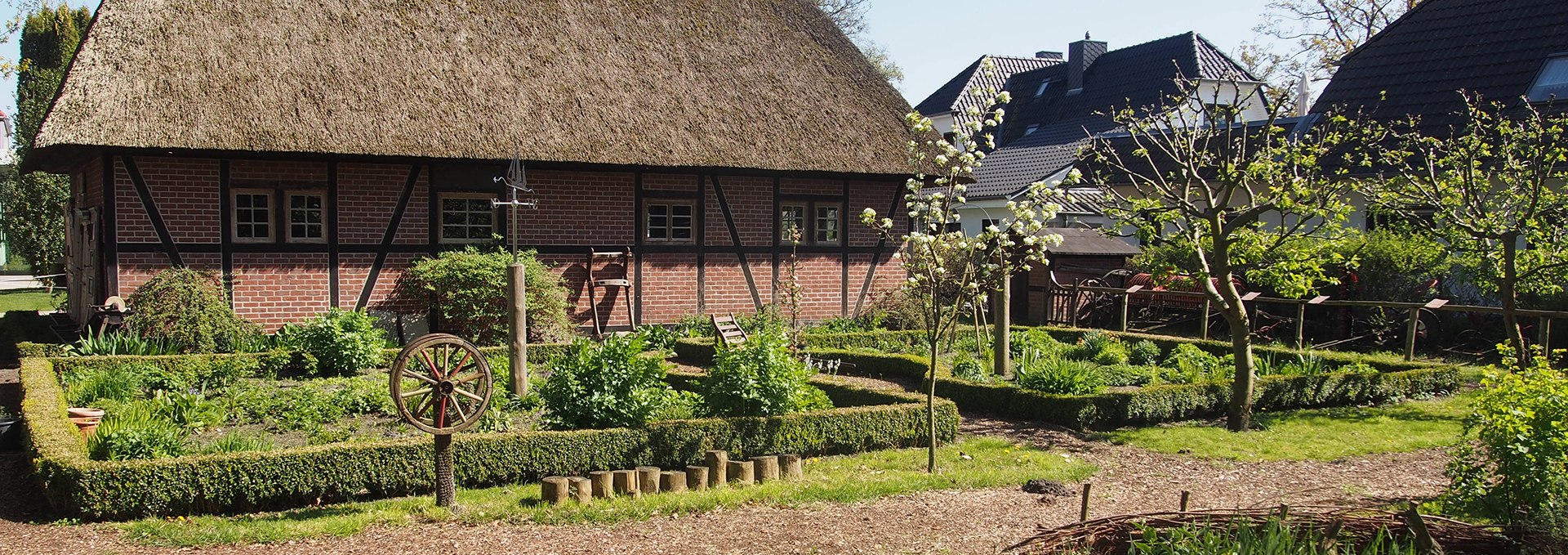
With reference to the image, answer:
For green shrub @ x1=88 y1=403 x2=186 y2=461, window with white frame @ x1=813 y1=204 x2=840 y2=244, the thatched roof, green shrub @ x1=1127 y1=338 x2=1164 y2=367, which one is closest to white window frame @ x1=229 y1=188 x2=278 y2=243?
the thatched roof

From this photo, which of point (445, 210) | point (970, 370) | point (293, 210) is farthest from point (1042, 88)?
point (293, 210)

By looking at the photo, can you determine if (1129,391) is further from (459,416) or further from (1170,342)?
(459,416)

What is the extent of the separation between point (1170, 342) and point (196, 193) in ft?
38.7

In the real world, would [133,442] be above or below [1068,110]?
below

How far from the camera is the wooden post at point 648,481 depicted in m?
7.15

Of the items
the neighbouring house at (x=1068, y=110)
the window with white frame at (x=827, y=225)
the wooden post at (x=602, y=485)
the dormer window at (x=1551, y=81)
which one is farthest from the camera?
the neighbouring house at (x=1068, y=110)

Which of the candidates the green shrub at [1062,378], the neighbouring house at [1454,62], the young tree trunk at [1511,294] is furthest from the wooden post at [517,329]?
the neighbouring house at [1454,62]

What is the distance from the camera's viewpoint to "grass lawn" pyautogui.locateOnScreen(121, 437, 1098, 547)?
247 inches

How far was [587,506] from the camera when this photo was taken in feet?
21.9

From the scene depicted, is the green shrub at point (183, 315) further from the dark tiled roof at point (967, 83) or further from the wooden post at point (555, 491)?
the dark tiled roof at point (967, 83)

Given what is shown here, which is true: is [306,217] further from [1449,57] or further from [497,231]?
[1449,57]

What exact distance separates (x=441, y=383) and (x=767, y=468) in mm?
2176

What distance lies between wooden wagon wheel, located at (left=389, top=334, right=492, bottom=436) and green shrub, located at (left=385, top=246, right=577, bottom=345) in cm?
622

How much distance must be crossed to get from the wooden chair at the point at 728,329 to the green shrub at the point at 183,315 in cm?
560
